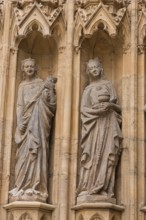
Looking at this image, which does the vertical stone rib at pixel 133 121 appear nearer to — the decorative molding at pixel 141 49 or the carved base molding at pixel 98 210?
the decorative molding at pixel 141 49

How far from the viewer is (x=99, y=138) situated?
8.30m

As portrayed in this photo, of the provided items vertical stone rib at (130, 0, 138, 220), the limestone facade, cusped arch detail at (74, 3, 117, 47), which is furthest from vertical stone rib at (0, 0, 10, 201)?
vertical stone rib at (130, 0, 138, 220)

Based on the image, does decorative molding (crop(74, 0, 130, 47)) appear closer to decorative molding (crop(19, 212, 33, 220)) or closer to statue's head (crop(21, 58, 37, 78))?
statue's head (crop(21, 58, 37, 78))

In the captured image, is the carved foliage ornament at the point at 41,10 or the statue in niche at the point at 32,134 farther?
the carved foliage ornament at the point at 41,10

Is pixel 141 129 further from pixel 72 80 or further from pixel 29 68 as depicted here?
pixel 29 68

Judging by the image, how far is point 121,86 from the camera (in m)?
8.72

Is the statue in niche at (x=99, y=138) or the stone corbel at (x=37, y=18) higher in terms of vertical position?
the stone corbel at (x=37, y=18)

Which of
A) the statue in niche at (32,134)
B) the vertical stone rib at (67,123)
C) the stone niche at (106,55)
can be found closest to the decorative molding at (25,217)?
the statue in niche at (32,134)

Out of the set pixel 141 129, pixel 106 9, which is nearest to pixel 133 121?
pixel 141 129

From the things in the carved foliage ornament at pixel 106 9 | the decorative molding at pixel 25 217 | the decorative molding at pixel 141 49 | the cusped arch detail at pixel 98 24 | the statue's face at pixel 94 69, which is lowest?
the decorative molding at pixel 25 217

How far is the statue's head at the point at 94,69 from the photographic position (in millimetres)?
8695

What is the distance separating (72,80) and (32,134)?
36.3 inches

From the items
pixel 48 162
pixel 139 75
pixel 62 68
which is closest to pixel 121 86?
pixel 139 75

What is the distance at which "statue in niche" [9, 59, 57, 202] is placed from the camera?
8195 mm
